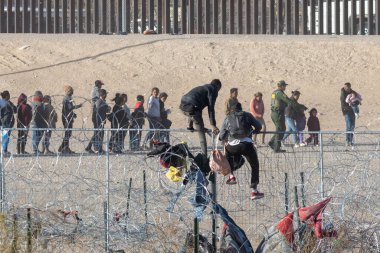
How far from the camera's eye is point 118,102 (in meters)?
23.4

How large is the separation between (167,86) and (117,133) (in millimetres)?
16927

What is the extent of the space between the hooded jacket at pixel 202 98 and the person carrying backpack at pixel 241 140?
2.18 ft

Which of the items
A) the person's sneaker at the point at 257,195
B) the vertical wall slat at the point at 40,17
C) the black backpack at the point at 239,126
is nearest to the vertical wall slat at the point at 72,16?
the vertical wall slat at the point at 40,17

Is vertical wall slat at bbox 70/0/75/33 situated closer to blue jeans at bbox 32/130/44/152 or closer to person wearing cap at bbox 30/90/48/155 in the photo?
person wearing cap at bbox 30/90/48/155

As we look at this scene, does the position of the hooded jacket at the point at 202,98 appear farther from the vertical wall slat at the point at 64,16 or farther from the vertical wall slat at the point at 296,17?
the vertical wall slat at the point at 296,17

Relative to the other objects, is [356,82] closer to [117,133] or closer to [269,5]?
[269,5]

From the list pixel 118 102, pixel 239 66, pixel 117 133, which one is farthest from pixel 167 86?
pixel 117 133

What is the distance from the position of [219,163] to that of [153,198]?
2.72ft

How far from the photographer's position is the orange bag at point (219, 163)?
43.4 ft

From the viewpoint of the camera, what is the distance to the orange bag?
13242 millimetres

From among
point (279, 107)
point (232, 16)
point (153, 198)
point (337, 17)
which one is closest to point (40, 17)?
point (232, 16)

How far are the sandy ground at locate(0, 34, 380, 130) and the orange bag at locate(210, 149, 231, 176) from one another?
56.1 feet

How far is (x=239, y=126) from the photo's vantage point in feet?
46.3

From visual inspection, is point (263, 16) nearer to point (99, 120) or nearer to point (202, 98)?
point (99, 120)
